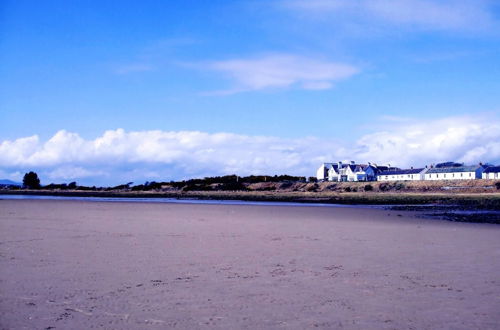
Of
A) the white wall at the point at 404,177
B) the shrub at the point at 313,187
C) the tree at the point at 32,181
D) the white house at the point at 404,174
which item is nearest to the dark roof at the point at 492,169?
the white house at the point at 404,174

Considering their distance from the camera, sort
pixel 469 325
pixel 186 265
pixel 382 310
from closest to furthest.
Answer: pixel 469 325 < pixel 382 310 < pixel 186 265

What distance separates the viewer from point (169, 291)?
8086mm

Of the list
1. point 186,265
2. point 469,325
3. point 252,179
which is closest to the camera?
point 469,325

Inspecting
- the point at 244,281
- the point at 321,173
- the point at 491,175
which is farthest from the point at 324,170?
the point at 244,281

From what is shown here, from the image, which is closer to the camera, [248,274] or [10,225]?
[248,274]

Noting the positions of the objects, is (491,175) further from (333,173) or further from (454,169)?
(333,173)

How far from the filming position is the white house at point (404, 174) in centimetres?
9638

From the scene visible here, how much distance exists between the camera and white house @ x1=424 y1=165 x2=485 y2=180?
294 ft

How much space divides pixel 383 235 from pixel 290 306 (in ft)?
33.9

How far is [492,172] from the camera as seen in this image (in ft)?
290

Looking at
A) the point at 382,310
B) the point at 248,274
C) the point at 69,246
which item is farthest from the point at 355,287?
the point at 69,246

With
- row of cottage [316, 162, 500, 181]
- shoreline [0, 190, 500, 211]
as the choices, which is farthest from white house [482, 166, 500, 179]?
shoreline [0, 190, 500, 211]

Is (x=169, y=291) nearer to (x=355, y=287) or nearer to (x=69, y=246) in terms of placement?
(x=355, y=287)

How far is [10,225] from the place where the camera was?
17.9 meters
